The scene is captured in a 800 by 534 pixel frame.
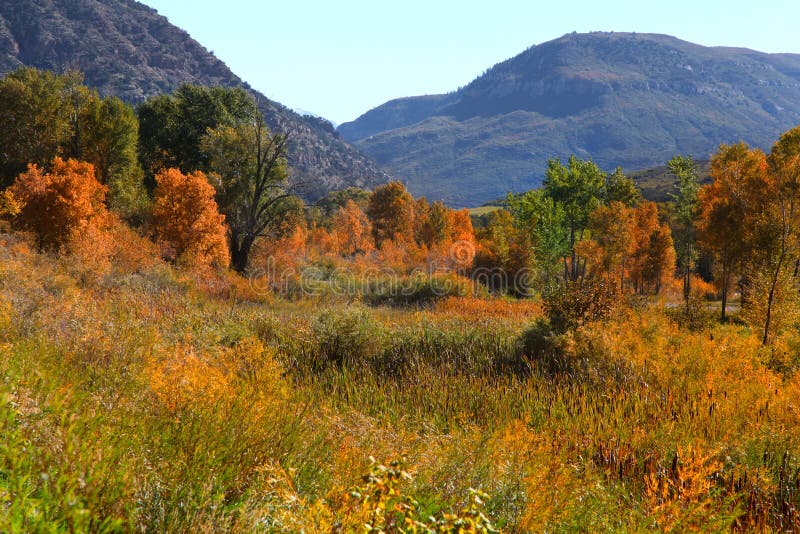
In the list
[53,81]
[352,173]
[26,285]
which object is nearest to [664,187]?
[352,173]

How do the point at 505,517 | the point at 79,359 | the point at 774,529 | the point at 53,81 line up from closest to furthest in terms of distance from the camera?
the point at 505,517
the point at 774,529
the point at 79,359
the point at 53,81

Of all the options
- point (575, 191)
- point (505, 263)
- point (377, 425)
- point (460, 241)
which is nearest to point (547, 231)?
point (505, 263)

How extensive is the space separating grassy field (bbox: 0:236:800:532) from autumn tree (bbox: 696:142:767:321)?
11.9m

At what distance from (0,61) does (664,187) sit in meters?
161

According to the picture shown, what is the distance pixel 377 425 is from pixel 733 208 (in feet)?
84.9

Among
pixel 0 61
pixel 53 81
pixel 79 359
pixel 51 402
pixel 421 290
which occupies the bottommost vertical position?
pixel 421 290

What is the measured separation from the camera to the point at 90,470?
2711mm

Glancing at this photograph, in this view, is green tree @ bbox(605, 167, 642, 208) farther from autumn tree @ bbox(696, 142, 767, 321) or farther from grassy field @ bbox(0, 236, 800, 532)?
grassy field @ bbox(0, 236, 800, 532)

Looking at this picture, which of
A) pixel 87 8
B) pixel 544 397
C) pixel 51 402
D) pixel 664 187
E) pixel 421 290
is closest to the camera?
pixel 51 402

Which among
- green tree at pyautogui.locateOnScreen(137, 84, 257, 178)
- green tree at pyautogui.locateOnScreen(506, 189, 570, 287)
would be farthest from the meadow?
green tree at pyautogui.locateOnScreen(506, 189, 570, 287)

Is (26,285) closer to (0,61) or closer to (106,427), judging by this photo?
(106,427)

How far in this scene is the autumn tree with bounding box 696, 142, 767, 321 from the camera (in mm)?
22812

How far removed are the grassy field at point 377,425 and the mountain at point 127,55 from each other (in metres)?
102

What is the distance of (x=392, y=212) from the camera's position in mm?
58906
